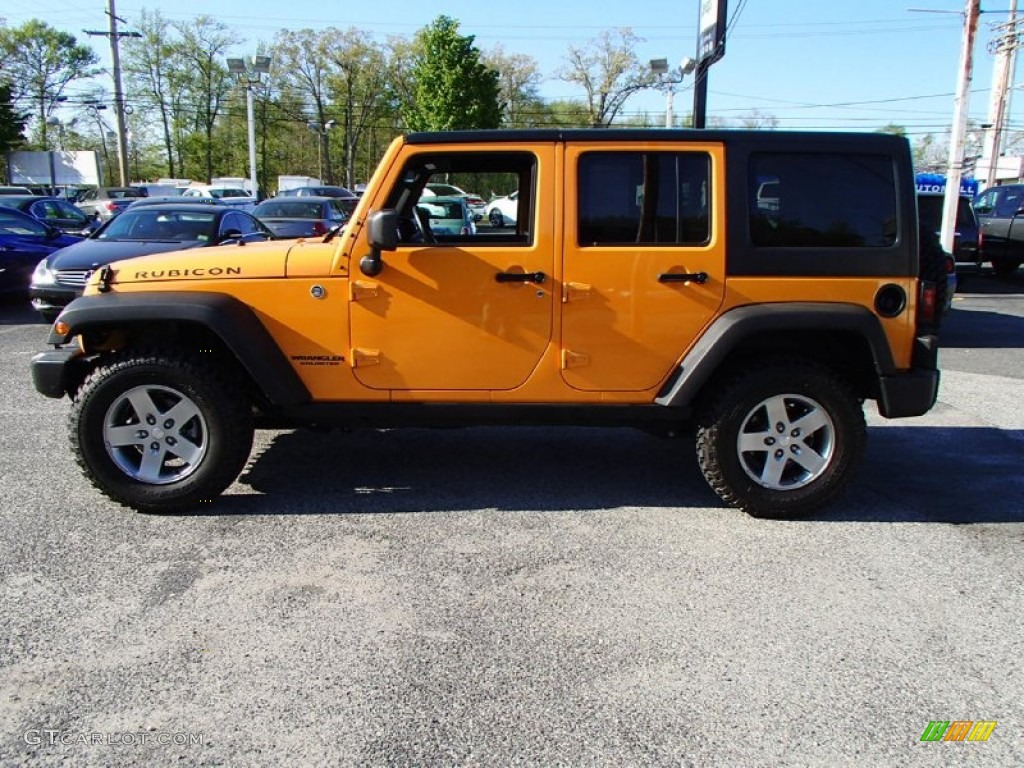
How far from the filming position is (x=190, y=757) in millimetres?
2336

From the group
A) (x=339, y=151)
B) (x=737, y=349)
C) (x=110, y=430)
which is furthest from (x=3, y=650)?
(x=339, y=151)

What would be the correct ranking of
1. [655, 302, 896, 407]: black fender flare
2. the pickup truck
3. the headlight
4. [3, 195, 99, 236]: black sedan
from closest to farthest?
[655, 302, 896, 407]: black fender flare
the headlight
the pickup truck
[3, 195, 99, 236]: black sedan

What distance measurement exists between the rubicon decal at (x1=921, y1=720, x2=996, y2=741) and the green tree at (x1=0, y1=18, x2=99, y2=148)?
68225mm

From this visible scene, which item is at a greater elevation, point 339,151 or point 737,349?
point 339,151

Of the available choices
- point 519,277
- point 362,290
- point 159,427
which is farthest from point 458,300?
point 159,427

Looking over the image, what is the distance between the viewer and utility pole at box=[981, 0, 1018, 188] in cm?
3738

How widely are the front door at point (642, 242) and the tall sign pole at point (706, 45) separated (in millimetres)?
7934

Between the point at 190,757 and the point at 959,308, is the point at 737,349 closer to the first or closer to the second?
the point at 190,757

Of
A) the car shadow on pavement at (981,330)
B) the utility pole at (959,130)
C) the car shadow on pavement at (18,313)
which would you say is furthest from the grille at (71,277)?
the utility pole at (959,130)

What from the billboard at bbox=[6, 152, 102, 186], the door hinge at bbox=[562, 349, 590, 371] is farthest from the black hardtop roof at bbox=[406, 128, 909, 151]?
the billboard at bbox=[6, 152, 102, 186]

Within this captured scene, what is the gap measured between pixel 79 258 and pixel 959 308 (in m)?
12.8

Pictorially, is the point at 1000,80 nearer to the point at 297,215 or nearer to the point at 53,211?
the point at 297,215

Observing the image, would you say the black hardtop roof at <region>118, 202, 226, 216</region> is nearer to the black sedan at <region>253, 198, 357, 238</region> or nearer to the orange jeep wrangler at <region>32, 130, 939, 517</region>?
the black sedan at <region>253, 198, 357, 238</region>

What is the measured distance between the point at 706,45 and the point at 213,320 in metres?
9.97
